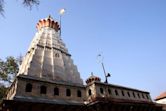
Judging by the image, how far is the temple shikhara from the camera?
1443 cm

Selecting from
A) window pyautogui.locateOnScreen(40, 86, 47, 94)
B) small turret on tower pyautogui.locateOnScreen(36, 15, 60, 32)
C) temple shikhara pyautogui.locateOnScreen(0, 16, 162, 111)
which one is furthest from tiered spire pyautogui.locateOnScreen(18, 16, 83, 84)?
window pyautogui.locateOnScreen(40, 86, 47, 94)

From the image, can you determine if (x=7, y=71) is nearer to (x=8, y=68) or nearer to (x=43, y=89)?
(x=8, y=68)

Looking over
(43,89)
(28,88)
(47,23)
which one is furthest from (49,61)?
(47,23)

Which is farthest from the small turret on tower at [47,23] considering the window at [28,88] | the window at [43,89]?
the window at [28,88]

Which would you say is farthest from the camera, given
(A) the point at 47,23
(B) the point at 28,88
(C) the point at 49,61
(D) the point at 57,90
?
(A) the point at 47,23

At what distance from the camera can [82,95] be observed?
18.4 metres

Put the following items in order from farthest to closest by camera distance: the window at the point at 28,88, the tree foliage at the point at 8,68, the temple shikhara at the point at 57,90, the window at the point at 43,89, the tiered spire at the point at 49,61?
the tree foliage at the point at 8,68 < the tiered spire at the point at 49,61 < the window at the point at 43,89 < the window at the point at 28,88 < the temple shikhara at the point at 57,90

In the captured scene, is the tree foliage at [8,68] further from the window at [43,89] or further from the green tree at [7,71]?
the window at [43,89]

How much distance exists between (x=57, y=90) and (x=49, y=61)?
4.66m

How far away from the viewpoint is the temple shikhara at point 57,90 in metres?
14.4

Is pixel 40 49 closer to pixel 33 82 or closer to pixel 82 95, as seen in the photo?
pixel 33 82

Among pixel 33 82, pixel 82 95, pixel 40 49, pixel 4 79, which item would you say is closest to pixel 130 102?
pixel 82 95

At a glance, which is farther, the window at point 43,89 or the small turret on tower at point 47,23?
the small turret on tower at point 47,23

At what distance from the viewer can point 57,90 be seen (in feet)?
55.4
